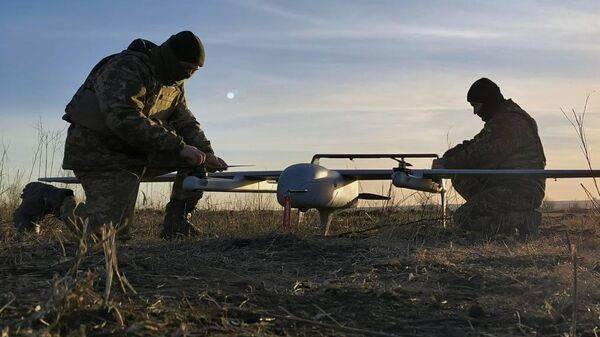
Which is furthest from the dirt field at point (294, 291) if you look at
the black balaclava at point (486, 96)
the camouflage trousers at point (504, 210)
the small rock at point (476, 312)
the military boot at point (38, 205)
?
the black balaclava at point (486, 96)

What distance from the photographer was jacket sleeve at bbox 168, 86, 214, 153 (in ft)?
20.8

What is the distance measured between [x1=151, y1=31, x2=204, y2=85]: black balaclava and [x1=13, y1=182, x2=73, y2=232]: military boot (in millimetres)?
1513

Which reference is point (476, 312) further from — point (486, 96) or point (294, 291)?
point (486, 96)

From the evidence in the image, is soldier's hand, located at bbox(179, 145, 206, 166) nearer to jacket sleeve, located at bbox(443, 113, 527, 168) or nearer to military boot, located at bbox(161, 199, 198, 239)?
military boot, located at bbox(161, 199, 198, 239)

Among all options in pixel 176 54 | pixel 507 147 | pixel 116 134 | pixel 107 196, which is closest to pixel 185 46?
pixel 176 54

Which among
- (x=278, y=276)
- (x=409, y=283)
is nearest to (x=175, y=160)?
(x=278, y=276)

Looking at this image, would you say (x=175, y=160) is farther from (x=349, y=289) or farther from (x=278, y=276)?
(x=349, y=289)

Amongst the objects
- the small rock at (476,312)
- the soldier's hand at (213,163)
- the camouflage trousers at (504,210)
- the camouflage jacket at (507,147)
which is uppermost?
the camouflage jacket at (507,147)

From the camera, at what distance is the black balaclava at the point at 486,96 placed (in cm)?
755

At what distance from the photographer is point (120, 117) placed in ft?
17.3

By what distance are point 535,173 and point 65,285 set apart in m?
5.27

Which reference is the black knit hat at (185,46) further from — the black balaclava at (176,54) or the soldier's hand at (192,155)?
the soldier's hand at (192,155)

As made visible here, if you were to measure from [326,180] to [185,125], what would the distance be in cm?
150

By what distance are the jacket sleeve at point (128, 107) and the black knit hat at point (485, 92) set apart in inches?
149
